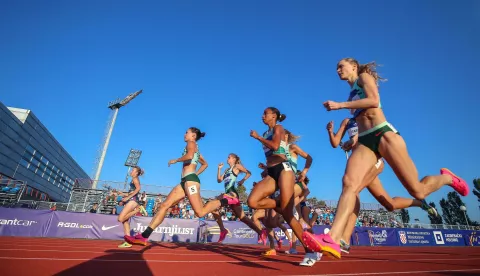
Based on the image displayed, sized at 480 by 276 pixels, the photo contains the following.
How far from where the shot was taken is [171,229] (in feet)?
42.4

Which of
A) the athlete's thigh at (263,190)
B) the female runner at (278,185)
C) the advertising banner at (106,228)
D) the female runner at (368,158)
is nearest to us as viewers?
the female runner at (368,158)

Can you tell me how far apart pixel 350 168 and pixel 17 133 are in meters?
58.5

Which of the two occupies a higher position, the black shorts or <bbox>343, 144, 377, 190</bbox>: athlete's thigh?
the black shorts

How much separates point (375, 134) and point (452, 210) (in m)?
79.5

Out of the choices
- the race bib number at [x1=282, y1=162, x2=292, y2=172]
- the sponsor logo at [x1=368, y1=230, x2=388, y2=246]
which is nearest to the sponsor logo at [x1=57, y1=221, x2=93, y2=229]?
the race bib number at [x1=282, y1=162, x2=292, y2=172]

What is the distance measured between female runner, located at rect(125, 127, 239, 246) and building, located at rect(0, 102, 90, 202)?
3450cm

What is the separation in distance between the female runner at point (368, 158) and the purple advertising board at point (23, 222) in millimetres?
13824

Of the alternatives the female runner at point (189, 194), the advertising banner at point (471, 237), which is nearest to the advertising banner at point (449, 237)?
the advertising banner at point (471, 237)

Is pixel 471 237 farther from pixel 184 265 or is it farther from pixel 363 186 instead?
pixel 184 265

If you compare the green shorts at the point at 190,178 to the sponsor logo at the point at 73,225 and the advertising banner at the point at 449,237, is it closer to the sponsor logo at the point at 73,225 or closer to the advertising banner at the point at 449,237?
the sponsor logo at the point at 73,225

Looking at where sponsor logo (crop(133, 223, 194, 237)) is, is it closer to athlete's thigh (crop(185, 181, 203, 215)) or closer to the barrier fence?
the barrier fence

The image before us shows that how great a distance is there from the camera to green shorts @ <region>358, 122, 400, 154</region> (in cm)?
281

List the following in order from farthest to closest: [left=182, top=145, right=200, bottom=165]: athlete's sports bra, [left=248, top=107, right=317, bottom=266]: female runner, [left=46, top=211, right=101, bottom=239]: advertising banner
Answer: [left=46, top=211, right=101, bottom=239]: advertising banner
[left=182, top=145, right=200, bottom=165]: athlete's sports bra
[left=248, top=107, right=317, bottom=266]: female runner

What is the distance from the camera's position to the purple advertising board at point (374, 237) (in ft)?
52.7
